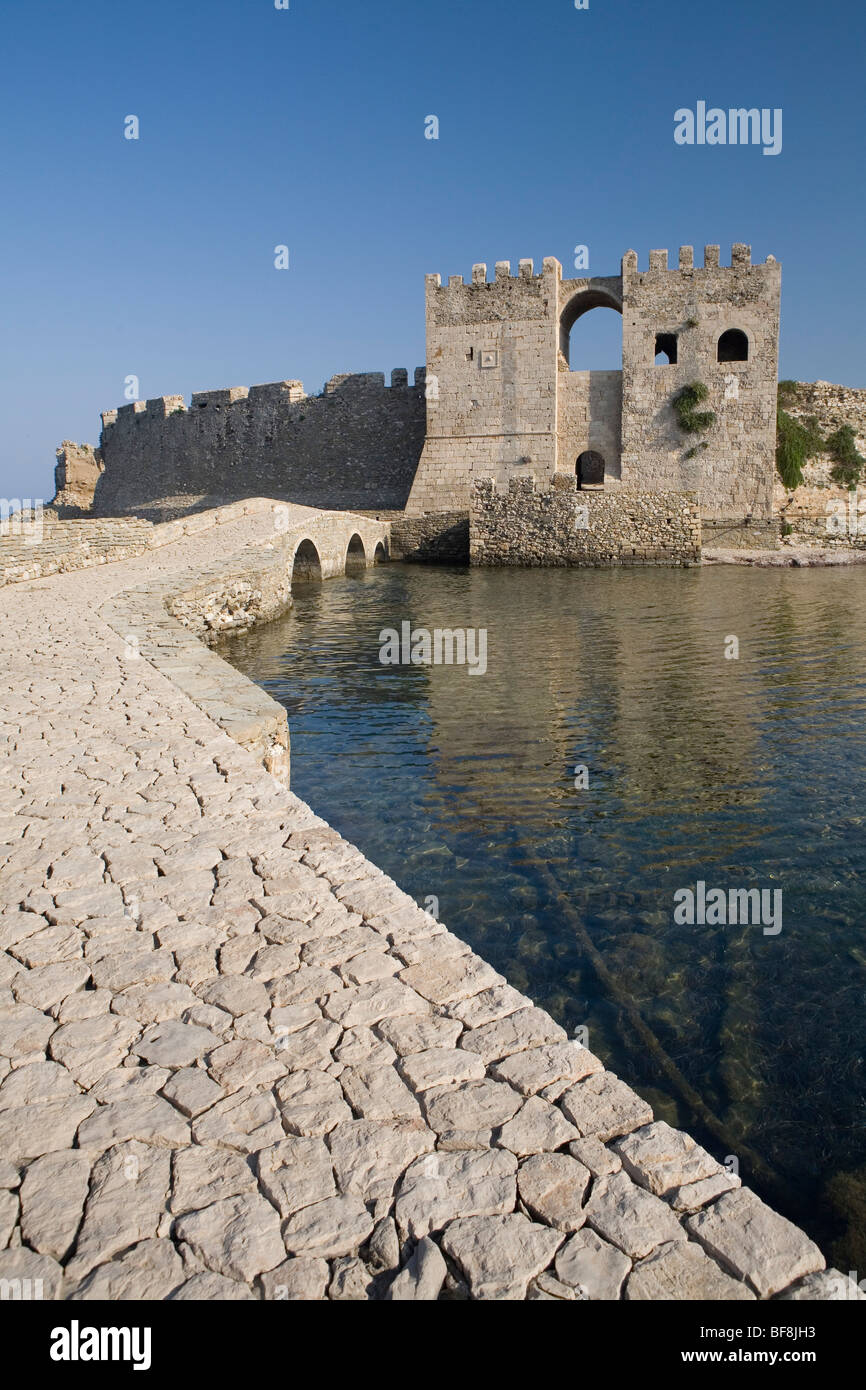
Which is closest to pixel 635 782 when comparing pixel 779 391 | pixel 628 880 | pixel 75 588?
pixel 628 880

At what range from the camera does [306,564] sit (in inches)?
792

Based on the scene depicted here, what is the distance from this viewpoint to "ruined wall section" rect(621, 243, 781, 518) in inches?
976

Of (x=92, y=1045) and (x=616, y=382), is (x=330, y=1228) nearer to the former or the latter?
(x=92, y=1045)

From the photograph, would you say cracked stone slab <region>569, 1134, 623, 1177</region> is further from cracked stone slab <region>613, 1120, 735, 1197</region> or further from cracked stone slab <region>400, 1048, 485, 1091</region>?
cracked stone slab <region>400, 1048, 485, 1091</region>

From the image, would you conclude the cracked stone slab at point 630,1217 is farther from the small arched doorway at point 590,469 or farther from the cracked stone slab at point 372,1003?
the small arched doorway at point 590,469

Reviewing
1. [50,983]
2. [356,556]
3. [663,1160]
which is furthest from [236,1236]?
[356,556]

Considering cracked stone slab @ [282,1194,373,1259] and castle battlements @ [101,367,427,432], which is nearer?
cracked stone slab @ [282,1194,373,1259]

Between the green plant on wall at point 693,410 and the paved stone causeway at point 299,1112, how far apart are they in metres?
24.2

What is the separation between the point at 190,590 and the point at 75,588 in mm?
2428

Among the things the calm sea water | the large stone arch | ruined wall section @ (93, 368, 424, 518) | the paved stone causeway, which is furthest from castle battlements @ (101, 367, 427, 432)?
the paved stone causeway

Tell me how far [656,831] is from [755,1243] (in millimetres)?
3957
